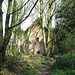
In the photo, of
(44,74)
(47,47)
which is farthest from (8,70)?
(47,47)

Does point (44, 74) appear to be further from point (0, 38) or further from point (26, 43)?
point (0, 38)

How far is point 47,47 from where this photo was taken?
1335cm

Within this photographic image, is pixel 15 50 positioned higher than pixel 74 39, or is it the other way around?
pixel 74 39

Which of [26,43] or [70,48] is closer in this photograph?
[26,43]

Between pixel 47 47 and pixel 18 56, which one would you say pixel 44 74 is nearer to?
pixel 18 56

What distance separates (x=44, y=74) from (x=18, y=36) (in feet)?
9.31

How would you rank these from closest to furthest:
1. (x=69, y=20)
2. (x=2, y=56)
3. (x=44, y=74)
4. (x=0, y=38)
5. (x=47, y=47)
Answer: (x=0, y=38), (x=2, y=56), (x=44, y=74), (x=47, y=47), (x=69, y=20)

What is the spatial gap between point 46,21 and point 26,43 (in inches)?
333

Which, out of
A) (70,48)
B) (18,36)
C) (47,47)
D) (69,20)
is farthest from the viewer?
(69,20)

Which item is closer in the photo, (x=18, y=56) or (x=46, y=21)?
(x=18, y=56)

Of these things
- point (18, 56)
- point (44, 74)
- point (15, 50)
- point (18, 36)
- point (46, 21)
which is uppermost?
point (46, 21)

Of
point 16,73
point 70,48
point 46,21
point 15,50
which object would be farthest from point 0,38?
point 46,21

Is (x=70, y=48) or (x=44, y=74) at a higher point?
(x=70, y=48)

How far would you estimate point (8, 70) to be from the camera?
16.5ft
